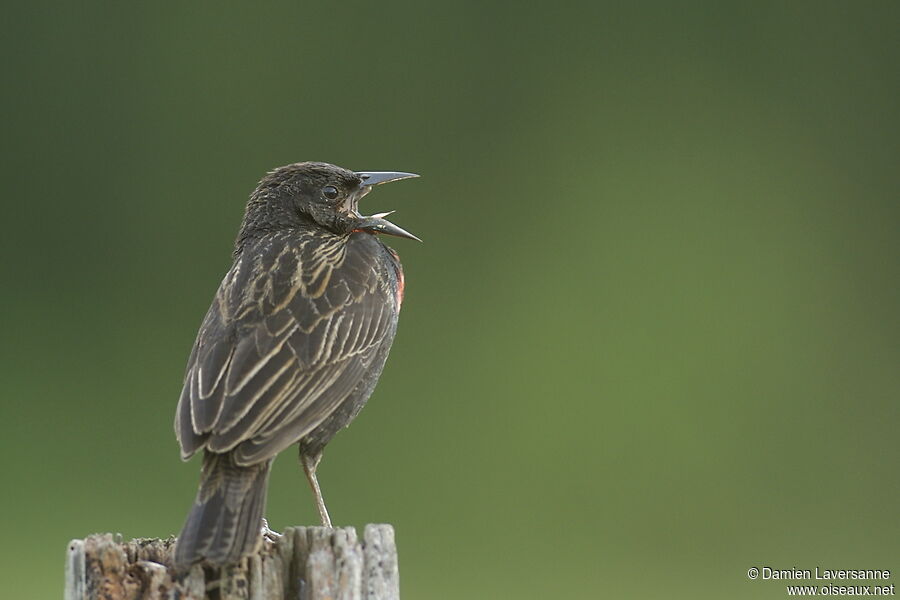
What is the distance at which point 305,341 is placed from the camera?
5.37 metres

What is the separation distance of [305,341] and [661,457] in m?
5.84

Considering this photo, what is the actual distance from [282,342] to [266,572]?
111 cm

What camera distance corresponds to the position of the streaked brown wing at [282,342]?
16.1 feet

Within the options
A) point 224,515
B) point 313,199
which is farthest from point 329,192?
point 224,515

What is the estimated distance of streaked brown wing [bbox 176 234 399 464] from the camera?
16.1ft

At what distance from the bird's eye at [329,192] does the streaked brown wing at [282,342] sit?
0.26 meters

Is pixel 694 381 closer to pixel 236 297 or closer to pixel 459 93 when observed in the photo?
pixel 459 93

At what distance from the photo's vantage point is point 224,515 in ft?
15.0

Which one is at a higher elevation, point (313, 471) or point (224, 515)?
point (313, 471)

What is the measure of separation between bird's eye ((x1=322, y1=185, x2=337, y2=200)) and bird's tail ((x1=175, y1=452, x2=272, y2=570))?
1.63 metres

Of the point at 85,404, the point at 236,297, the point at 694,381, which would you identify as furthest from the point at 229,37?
the point at 236,297

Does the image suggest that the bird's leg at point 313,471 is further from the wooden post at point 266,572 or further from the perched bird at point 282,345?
the wooden post at point 266,572

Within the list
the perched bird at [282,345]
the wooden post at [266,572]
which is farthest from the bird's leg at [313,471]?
the wooden post at [266,572]

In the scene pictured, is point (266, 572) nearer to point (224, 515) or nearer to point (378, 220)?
point (224, 515)
